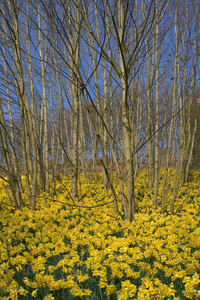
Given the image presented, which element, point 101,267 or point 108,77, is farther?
point 108,77

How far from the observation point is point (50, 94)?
7.79 m

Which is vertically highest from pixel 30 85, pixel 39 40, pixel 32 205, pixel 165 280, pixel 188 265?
pixel 39 40

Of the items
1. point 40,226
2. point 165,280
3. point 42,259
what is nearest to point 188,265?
point 165,280

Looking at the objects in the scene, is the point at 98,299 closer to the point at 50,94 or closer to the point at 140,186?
the point at 140,186

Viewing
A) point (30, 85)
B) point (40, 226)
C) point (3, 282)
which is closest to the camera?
point (3, 282)

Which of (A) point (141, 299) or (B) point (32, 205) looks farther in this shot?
(B) point (32, 205)

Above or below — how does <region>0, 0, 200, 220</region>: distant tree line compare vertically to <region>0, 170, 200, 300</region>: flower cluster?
above

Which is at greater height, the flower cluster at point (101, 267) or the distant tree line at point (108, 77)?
the distant tree line at point (108, 77)

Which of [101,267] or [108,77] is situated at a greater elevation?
[108,77]

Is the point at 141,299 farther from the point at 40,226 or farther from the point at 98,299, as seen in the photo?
the point at 40,226

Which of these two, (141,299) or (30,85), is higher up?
(30,85)

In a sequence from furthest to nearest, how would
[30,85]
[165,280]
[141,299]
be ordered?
[30,85], [165,280], [141,299]

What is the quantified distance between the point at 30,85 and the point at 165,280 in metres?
5.24

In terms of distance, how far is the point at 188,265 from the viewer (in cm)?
227
